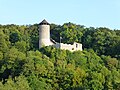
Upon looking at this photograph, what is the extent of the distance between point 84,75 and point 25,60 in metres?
6.79

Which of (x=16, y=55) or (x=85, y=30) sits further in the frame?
(x=85, y=30)

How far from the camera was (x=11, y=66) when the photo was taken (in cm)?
7419

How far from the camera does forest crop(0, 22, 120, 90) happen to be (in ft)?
232

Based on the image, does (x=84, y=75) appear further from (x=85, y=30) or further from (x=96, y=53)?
(x=85, y=30)

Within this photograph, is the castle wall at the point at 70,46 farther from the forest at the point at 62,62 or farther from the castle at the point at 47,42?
the forest at the point at 62,62

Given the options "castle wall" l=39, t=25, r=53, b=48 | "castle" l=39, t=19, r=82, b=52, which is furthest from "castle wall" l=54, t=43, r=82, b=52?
"castle wall" l=39, t=25, r=53, b=48

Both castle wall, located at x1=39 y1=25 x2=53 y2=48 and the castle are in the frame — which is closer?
the castle

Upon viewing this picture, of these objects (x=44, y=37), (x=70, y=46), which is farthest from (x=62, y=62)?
(x=44, y=37)

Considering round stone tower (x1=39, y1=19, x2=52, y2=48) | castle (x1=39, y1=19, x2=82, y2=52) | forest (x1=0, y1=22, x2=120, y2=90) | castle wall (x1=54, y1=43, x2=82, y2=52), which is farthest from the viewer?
round stone tower (x1=39, y1=19, x2=52, y2=48)

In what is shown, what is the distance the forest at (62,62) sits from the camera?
70.8 m

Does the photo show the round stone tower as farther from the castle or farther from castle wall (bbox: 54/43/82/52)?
castle wall (bbox: 54/43/82/52)

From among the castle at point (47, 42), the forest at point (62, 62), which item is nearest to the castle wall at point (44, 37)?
the castle at point (47, 42)

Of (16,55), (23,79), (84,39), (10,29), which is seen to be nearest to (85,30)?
(84,39)

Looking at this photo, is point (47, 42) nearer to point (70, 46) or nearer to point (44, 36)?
point (44, 36)
